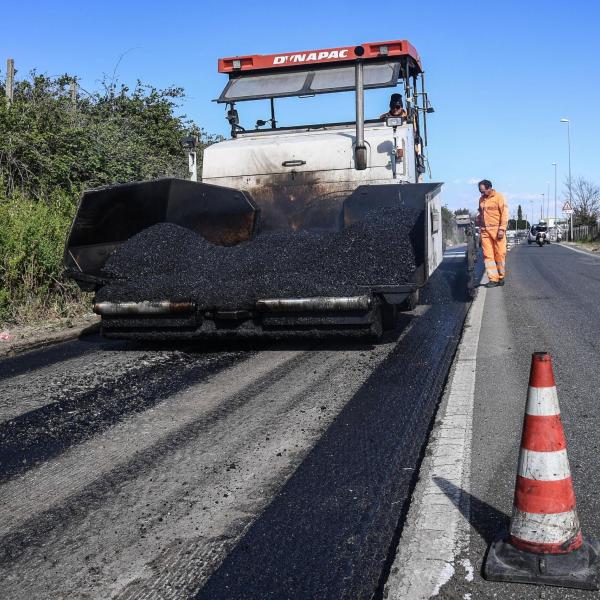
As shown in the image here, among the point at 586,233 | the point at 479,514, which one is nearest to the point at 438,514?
the point at 479,514

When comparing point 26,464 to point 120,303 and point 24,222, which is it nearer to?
point 120,303

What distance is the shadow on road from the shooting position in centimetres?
272

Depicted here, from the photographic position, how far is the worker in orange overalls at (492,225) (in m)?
11.0

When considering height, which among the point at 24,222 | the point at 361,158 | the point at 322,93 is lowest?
the point at 24,222

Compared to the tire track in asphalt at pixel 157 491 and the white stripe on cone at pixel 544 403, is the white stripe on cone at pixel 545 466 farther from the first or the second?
the tire track in asphalt at pixel 157 491

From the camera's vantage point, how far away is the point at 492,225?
11.1 metres

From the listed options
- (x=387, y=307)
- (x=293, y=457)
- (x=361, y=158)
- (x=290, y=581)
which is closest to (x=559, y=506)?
(x=290, y=581)

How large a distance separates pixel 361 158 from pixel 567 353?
2838 millimetres

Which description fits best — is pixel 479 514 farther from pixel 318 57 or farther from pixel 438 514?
pixel 318 57

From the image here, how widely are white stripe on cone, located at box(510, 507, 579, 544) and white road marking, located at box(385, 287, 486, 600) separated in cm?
23

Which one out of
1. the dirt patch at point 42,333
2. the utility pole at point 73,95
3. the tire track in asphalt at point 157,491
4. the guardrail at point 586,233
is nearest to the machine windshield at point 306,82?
the dirt patch at point 42,333

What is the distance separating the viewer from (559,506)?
248 centimetres

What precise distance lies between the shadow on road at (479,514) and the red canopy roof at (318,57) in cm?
616

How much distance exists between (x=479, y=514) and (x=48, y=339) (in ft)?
17.2
